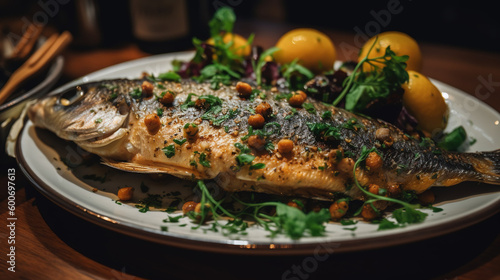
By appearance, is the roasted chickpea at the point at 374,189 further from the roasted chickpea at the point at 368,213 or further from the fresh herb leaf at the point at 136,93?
the fresh herb leaf at the point at 136,93

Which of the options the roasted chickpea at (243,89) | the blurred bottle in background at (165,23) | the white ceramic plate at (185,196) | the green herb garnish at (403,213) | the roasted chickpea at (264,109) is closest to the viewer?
the white ceramic plate at (185,196)

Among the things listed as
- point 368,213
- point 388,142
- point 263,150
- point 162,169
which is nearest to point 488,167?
point 388,142

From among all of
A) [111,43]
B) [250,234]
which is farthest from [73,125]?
[111,43]

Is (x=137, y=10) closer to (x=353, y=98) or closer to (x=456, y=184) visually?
(x=353, y=98)

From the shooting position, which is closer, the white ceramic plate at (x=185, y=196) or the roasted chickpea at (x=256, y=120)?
the white ceramic plate at (x=185, y=196)

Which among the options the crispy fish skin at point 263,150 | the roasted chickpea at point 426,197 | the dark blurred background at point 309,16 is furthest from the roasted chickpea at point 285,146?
the dark blurred background at point 309,16

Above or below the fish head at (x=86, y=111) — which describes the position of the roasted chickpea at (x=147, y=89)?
above

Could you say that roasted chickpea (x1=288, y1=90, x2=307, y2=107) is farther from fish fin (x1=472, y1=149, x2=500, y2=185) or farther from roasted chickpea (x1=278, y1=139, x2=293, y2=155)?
fish fin (x1=472, y1=149, x2=500, y2=185)
